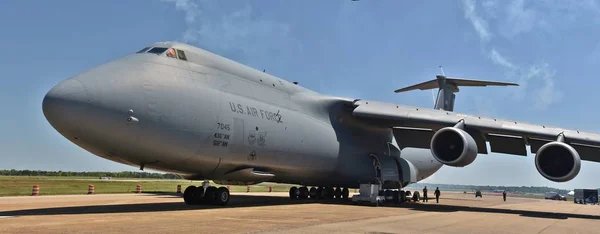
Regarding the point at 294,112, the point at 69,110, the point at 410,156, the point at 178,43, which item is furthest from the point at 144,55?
the point at 410,156

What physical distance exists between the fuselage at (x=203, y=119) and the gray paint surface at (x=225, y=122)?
0.03m

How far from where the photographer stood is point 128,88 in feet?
39.2

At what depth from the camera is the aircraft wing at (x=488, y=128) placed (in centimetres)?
1706

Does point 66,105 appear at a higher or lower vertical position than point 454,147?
higher

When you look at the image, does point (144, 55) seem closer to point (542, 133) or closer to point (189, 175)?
point (189, 175)

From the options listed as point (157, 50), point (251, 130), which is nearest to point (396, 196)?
point (251, 130)

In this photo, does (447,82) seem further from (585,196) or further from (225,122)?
(585,196)

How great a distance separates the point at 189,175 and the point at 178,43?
391 centimetres

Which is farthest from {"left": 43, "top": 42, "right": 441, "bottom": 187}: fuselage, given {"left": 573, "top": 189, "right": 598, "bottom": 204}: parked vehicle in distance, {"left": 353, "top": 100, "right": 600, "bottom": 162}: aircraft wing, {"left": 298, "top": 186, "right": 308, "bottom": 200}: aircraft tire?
{"left": 573, "top": 189, "right": 598, "bottom": 204}: parked vehicle in distance

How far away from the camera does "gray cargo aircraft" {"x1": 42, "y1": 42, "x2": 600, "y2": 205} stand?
11.7m

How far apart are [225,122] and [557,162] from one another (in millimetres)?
10556

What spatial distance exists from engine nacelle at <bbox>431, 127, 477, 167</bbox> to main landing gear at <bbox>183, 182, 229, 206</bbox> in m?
7.07

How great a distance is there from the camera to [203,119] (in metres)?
13.3

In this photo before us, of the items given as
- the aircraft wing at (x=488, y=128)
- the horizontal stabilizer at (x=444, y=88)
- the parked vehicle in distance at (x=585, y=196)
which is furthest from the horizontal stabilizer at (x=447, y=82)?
the parked vehicle in distance at (x=585, y=196)
